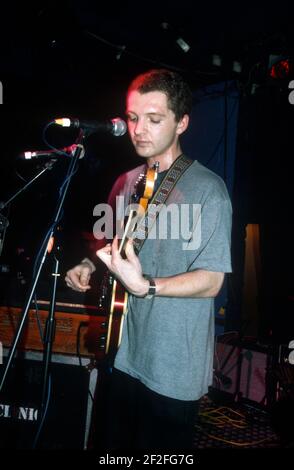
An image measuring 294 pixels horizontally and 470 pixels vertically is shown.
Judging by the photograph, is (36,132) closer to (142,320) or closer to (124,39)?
(124,39)

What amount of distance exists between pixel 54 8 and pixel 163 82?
110 inches

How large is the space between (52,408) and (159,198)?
5.95 ft

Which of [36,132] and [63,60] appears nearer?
[63,60]

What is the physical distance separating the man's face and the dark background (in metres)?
1.91

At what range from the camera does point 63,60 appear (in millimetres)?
5031

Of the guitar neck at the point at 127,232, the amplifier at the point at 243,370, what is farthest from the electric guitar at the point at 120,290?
the amplifier at the point at 243,370

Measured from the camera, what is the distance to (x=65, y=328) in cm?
318

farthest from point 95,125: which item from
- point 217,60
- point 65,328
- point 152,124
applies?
point 217,60

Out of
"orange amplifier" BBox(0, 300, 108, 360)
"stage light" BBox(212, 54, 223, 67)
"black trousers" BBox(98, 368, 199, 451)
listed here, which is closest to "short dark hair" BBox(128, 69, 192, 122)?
"black trousers" BBox(98, 368, 199, 451)

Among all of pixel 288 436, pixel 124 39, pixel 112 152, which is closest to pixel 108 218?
pixel 288 436

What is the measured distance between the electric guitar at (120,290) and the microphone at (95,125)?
0.29 meters

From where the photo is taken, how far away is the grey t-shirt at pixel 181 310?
185cm

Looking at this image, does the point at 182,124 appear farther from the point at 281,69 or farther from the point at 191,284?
the point at 281,69

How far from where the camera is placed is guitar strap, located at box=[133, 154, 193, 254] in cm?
206
